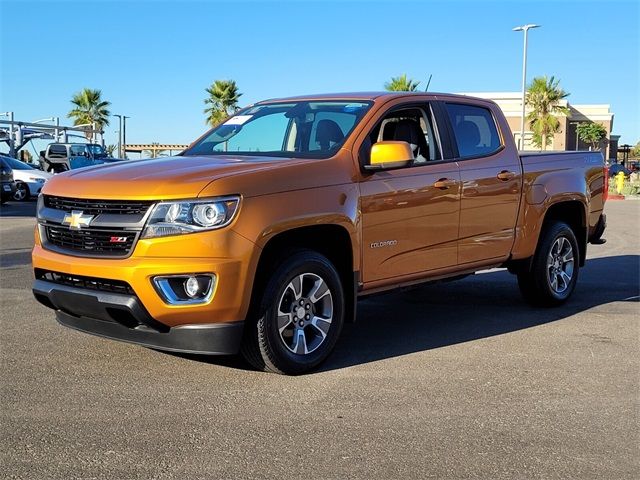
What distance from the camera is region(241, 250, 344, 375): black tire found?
454 cm

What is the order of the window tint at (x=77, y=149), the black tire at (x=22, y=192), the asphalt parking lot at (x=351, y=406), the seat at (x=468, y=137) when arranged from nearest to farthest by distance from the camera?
the asphalt parking lot at (x=351, y=406) < the seat at (x=468, y=137) < the black tire at (x=22, y=192) < the window tint at (x=77, y=149)

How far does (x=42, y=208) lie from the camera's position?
493 cm

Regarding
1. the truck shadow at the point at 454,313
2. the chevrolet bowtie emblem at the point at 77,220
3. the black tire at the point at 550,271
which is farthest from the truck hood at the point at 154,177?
the black tire at the point at 550,271

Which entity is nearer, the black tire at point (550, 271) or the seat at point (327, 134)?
the seat at point (327, 134)

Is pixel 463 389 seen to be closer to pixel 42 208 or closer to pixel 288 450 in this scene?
pixel 288 450

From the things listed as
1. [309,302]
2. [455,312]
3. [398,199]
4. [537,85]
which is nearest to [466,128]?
[398,199]

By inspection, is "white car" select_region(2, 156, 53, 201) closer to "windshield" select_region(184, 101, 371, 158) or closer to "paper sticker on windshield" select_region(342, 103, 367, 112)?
"windshield" select_region(184, 101, 371, 158)

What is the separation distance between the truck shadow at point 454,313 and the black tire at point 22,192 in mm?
18674

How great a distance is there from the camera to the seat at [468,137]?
6125mm

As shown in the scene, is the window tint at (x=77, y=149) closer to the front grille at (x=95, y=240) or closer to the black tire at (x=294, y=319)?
the front grille at (x=95, y=240)

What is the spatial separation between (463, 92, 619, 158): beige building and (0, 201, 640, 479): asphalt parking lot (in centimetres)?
4965

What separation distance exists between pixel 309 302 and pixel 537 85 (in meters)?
50.4

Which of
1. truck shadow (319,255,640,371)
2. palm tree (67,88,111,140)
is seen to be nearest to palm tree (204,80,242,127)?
palm tree (67,88,111,140)

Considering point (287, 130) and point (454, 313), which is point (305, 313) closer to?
point (287, 130)
